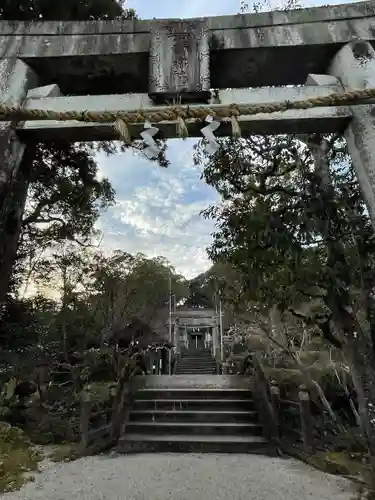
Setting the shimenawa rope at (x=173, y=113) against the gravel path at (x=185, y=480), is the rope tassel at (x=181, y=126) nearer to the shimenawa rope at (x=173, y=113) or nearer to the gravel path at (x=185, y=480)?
the shimenawa rope at (x=173, y=113)


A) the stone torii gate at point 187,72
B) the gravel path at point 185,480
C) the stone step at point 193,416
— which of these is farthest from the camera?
the stone step at point 193,416

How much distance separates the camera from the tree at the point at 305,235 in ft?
12.0

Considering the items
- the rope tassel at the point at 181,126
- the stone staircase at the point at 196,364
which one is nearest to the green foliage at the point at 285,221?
the rope tassel at the point at 181,126

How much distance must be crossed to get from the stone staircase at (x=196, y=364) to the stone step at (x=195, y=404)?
9.74m

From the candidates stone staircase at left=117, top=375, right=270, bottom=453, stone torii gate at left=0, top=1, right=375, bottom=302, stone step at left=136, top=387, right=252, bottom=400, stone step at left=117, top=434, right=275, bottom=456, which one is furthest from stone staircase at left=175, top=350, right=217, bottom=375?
stone torii gate at left=0, top=1, right=375, bottom=302

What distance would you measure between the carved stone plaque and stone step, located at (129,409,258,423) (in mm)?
6684

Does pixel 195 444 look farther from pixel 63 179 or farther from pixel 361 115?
pixel 361 115

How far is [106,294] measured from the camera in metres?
12.8

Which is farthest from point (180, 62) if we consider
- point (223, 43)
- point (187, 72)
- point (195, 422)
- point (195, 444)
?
point (195, 422)

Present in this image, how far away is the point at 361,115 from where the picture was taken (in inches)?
92.4

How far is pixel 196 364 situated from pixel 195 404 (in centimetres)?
1150

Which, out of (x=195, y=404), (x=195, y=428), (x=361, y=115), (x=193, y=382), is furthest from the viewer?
(x=193, y=382)

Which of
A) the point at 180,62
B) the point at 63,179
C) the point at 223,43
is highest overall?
the point at 63,179

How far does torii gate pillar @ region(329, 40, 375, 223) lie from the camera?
224 cm
